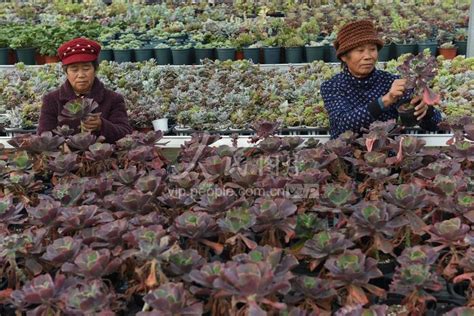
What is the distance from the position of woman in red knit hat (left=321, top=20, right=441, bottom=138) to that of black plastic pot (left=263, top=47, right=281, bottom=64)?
3.19 m

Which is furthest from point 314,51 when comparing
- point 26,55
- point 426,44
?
point 26,55

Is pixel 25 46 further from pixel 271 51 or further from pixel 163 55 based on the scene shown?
pixel 271 51

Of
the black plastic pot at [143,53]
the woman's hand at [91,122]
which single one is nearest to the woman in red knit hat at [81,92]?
the woman's hand at [91,122]

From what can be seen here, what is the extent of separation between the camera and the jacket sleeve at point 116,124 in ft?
9.62

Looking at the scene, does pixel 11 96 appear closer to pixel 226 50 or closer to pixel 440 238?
pixel 226 50

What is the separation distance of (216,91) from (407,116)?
221 cm

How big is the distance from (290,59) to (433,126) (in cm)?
346

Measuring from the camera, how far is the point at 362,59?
3.04 m

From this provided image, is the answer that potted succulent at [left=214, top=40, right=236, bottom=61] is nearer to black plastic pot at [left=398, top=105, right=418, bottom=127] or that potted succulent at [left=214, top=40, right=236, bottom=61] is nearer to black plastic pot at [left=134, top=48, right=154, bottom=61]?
black plastic pot at [left=134, top=48, right=154, bottom=61]

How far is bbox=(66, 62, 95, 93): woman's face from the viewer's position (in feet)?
10.4

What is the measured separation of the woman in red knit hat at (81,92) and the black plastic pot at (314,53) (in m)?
3.34

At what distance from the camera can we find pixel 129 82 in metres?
5.00

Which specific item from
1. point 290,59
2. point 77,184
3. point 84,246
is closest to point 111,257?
point 84,246

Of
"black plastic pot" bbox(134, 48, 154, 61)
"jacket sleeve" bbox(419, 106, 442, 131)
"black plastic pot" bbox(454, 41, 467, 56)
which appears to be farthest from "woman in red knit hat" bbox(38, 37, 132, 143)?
"black plastic pot" bbox(454, 41, 467, 56)
